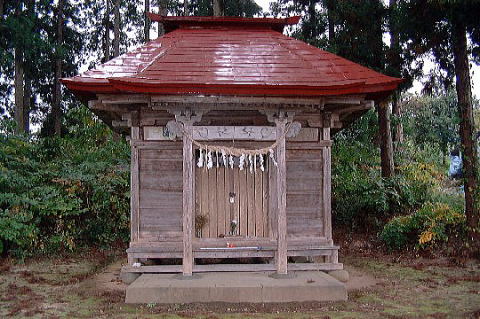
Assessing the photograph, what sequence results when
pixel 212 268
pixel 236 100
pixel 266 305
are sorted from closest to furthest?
pixel 266 305
pixel 236 100
pixel 212 268

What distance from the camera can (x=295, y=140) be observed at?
8281mm

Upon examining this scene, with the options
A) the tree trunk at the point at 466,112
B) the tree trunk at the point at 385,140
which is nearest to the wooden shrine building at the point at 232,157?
the tree trunk at the point at 466,112

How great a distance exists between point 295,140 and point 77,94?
3.98 m

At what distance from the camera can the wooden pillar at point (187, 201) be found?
24.2ft

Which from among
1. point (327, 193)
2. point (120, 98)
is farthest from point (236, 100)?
point (327, 193)

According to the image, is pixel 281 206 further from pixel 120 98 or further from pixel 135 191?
pixel 120 98

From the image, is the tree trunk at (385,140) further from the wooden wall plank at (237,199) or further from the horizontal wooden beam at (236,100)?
the wooden wall plank at (237,199)

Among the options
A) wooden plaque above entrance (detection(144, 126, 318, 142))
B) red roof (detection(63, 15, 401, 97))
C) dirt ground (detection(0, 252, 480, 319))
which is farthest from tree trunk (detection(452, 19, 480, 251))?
wooden plaque above entrance (detection(144, 126, 318, 142))

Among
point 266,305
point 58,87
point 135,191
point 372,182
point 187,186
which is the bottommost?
point 266,305

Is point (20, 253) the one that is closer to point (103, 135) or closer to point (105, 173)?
point (105, 173)

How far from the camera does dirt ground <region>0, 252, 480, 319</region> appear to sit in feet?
21.1

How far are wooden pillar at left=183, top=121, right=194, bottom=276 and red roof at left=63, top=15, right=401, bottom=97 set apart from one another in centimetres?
99

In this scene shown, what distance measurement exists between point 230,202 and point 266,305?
2.21 m

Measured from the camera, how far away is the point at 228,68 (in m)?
7.91
